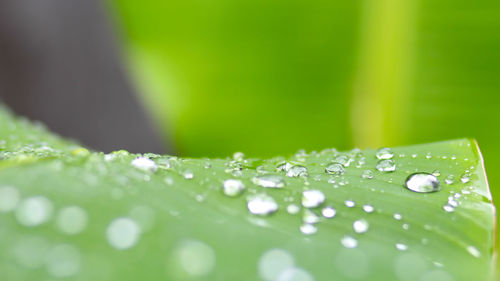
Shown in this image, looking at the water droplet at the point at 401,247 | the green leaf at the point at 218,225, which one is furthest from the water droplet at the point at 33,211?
the water droplet at the point at 401,247

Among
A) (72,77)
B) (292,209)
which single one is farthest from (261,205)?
(72,77)

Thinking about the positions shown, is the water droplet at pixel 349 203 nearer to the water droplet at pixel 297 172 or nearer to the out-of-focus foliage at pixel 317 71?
the water droplet at pixel 297 172

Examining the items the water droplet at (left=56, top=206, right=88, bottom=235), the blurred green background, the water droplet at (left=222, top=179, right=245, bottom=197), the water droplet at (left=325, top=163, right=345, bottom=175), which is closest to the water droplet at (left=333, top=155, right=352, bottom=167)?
the water droplet at (left=325, top=163, right=345, bottom=175)

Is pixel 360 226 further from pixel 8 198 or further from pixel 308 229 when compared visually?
pixel 8 198

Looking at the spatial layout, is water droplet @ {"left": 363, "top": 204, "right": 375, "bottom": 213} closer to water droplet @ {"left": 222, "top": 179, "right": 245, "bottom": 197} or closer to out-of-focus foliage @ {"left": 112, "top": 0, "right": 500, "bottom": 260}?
water droplet @ {"left": 222, "top": 179, "right": 245, "bottom": 197}

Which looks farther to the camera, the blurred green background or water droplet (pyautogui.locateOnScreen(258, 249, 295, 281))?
the blurred green background

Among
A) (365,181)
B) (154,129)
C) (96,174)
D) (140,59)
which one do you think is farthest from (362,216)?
(154,129)
